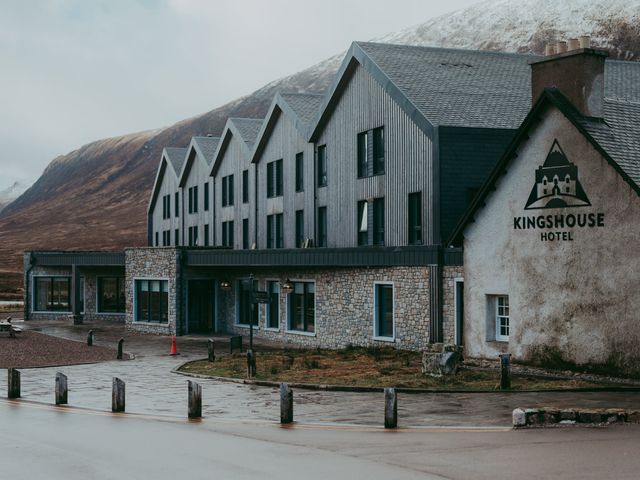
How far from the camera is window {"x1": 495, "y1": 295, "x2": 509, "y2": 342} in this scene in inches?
1143

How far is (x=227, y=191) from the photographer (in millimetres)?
57812

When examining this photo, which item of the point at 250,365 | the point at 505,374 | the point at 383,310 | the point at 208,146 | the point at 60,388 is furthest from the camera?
the point at 208,146

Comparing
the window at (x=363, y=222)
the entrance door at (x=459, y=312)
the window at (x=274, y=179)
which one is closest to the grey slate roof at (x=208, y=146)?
the window at (x=274, y=179)

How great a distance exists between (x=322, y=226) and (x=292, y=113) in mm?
6341

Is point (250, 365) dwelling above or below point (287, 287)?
below

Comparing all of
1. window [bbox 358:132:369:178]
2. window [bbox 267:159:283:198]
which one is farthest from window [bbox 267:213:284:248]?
window [bbox 358:132:369:178]

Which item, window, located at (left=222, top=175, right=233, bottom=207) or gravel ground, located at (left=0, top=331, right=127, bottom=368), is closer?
gravel ground, located at (left=0, top=331, right=127, bottom=368)

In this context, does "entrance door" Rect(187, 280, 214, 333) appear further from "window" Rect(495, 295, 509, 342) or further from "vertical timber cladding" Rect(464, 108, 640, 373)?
"window" Rect(495, 295, 509, 342)

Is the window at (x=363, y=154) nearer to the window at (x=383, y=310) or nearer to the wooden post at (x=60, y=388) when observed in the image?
the window at (x=383, y=310)

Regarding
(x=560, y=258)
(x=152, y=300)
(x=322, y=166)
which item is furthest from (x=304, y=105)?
(x=560, y=258)

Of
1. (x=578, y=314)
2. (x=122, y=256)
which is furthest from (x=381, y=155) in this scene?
(x=122, y=256)

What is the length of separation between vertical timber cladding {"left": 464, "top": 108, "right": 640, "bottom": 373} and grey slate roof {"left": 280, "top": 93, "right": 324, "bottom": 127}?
1867cm

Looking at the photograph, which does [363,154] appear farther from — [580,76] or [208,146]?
[208,146]

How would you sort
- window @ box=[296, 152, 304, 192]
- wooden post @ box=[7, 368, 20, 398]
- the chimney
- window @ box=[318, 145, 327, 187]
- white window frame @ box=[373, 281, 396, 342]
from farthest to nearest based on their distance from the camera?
window @ box=[296, 152, 304, 192]
window @ box=[318, 145, 327, 187]
white window frame @ box=[373, 281, 396, 342]
the chimney
wooden post @ box=[7, 368, 20, 398]
